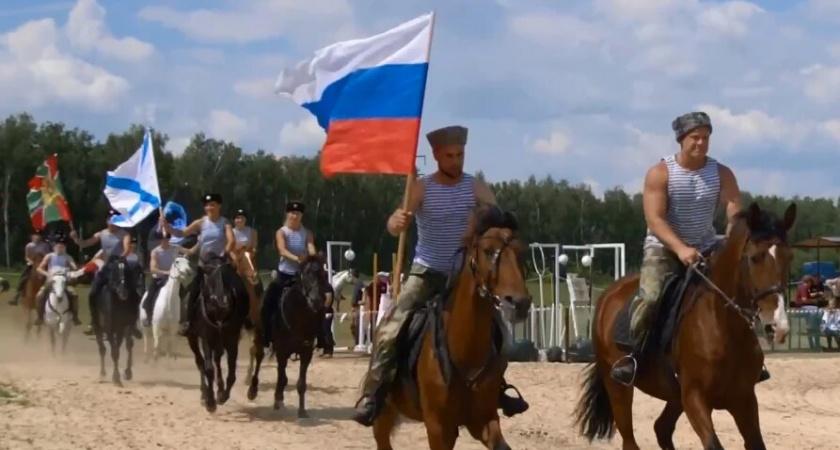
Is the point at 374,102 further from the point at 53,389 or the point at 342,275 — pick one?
the point at 342,275

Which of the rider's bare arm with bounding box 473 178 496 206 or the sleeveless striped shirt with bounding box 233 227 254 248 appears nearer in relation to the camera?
the rider's bare arm with bounding box 473 178 496 206

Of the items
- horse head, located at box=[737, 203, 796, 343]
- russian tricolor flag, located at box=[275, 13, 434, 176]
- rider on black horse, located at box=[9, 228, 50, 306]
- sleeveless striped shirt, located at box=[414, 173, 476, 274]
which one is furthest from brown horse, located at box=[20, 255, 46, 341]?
horse head, located at box=[737, 203, 796, 343]

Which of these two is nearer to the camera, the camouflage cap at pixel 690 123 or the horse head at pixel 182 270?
the camouflage cap at pixel 690 123

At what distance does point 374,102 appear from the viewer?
12.3 metres

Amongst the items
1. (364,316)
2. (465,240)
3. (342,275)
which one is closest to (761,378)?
(465,240)

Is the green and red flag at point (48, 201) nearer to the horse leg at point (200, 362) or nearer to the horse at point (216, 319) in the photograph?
the horse leg at point (200, 362)

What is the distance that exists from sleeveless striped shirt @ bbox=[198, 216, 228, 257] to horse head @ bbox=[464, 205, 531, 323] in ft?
26.6

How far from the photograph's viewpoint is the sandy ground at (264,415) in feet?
45.5

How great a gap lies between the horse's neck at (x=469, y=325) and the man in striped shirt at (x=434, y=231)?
533 mm

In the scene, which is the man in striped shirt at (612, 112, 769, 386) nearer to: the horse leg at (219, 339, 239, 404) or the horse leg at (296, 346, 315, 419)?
the horse leg at (296, 346, 315, 419)

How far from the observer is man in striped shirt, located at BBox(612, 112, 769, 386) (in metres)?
10.2

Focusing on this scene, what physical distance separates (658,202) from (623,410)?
203 cm

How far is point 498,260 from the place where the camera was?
8.27 metres

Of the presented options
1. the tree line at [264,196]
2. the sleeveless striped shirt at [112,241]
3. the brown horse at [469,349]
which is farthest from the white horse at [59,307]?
the tree line at [264,196]
